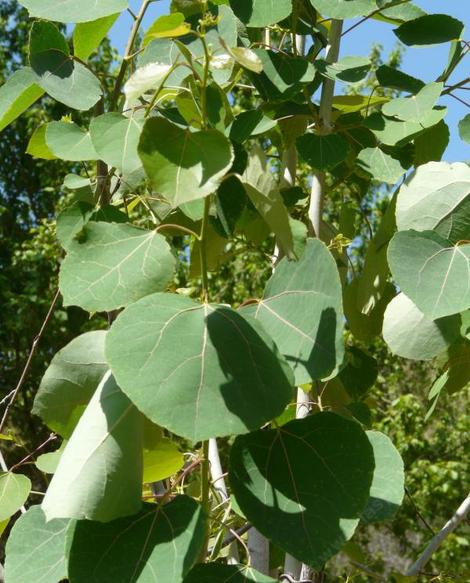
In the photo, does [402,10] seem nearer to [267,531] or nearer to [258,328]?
[258,328]

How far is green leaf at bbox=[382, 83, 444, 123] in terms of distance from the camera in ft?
3.09

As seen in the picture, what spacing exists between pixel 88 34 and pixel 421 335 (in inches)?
20.6

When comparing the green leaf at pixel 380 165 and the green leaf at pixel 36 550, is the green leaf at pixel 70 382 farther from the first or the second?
the green leaf at pixel 380 165

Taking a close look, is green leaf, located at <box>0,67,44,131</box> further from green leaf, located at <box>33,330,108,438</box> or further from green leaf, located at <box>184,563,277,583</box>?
green leaf, located at <box>184,563,277,583</box>

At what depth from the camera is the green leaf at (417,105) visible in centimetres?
94

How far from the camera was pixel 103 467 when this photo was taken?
685 mm

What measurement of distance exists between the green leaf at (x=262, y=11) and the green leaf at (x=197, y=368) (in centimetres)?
39

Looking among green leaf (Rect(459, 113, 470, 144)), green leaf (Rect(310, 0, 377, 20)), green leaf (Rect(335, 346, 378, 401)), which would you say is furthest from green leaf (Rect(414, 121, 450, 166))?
green leaf (Rect(335, 346, 378, 401))

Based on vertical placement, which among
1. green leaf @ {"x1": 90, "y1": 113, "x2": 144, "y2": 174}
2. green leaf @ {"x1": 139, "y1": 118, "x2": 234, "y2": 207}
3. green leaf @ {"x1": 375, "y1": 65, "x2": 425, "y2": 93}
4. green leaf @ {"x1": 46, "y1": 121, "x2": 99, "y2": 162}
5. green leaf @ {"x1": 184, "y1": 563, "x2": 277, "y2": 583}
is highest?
green leaf @ {"x1": 139, "y1": 118, "x2": 234, "y2": 207}

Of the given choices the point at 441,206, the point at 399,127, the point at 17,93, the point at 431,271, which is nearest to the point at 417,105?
the point at 399,127

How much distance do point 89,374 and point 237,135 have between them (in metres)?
0.29

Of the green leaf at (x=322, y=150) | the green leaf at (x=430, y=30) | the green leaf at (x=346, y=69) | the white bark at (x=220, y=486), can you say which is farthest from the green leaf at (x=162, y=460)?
the green leaf at (x=430, y=30)

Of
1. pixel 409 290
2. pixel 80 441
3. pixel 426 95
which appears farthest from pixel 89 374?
pixel 426 95

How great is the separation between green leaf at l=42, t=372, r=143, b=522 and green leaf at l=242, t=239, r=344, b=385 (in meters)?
0.14
